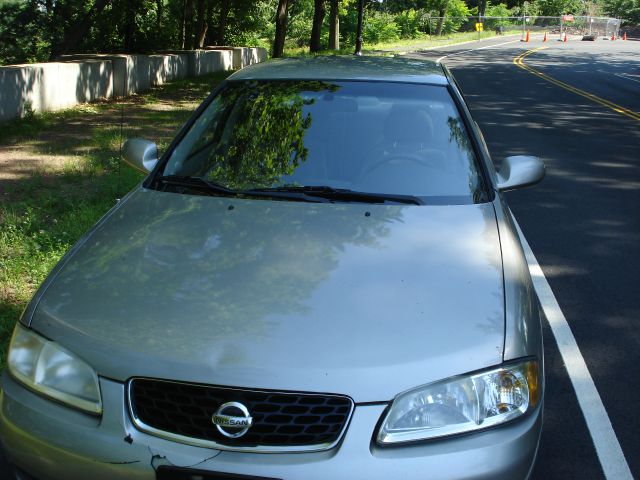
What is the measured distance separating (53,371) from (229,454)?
70 cm

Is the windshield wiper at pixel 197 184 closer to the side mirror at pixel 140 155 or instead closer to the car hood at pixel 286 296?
the car hood at pixel 286 296

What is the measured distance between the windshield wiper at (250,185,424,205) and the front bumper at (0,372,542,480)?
138cm

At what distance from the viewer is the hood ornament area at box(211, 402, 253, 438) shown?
2.47m

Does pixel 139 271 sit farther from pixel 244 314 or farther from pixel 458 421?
pixel 458 421

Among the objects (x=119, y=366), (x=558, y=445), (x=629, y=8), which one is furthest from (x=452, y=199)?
(x=629, y=8)

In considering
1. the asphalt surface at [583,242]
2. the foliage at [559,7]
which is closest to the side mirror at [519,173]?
the asphalt surface at [583,242]

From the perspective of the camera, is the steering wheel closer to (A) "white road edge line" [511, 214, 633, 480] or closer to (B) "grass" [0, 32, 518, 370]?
(A) "white road edge line" [511, 214, 633, 480]

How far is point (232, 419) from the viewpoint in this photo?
97.3 inches

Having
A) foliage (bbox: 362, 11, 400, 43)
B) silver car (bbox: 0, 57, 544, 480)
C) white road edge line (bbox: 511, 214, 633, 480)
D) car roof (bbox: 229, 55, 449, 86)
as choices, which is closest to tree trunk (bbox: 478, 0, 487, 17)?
foliage (bbox: 362, 11, 400, 43)

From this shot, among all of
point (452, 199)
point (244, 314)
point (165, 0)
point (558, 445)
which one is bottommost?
point (558, 445)

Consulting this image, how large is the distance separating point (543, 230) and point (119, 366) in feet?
19.4

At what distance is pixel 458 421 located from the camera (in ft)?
8.34

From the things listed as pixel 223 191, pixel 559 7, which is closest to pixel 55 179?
pixel 223 191

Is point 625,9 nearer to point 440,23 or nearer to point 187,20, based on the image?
point 440,23
